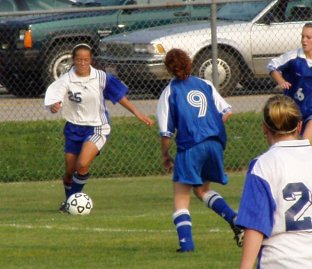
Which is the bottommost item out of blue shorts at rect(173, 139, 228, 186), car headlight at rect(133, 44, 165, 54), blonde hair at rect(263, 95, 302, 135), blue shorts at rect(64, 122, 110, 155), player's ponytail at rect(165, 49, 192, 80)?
car headlight at rect(133, 44, 165, 54)

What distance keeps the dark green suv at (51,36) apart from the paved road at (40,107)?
265 mm

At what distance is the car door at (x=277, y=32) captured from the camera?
1667cm

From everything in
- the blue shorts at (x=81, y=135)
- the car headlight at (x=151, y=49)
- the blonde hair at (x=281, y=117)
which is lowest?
the car headlight at (x=151, y=49)

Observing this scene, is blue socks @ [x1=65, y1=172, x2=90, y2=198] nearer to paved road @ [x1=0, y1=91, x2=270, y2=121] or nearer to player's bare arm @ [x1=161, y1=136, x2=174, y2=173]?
player's bare arm @ [x1=161, y1=136, x2=174, y2=173]

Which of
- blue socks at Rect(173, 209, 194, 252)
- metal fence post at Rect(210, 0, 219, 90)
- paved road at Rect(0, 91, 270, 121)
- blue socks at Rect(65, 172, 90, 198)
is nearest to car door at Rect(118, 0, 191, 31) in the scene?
paved road at Rect(0, 91, 270, 121)

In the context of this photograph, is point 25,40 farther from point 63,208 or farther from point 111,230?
point 111,230

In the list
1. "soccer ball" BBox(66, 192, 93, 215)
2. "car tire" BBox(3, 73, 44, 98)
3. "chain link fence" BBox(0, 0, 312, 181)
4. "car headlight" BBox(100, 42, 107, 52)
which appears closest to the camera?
"soccer ball" BBox(66, 192, 93, 215)

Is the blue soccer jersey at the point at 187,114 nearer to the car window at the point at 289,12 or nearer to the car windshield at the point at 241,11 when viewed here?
the car window at the point at 289,12

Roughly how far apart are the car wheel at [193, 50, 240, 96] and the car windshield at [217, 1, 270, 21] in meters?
1.07

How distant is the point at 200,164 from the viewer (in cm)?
947

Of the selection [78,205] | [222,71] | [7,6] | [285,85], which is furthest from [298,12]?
[7,6]

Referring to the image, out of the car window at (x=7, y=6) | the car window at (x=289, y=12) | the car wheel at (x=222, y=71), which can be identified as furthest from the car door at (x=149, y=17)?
the car window at (x=7, y=6)

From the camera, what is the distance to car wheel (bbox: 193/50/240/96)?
1641cm

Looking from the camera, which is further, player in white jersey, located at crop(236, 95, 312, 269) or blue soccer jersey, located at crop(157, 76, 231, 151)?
blue soccer jersey, located at crop(157, 76, 231, 151)
